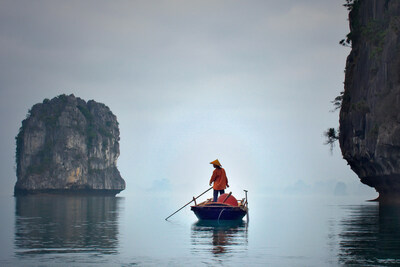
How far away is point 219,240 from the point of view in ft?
65.2

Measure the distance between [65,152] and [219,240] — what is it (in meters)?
136

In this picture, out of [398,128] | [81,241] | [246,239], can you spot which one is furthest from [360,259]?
[398,128]

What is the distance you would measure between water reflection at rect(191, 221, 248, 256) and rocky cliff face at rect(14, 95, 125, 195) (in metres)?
122

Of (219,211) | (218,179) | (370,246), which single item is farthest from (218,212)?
(370,246)

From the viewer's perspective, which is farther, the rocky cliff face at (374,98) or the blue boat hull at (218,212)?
the rocky cliff face at (374,98)

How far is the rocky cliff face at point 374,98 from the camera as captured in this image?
1874 inches

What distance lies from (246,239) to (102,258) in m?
Result: 7.21

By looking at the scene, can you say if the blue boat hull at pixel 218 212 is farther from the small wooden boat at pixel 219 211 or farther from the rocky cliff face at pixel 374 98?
the rocky cliff face at pixel 374 98

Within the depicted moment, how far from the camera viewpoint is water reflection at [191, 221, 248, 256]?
17.1 meters

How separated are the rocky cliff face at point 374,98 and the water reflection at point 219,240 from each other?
1008 inches

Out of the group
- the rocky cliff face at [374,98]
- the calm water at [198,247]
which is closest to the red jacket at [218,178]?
the calm water at [198,247]

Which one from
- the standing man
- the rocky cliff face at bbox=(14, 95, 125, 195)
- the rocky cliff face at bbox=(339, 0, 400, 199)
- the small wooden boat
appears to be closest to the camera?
the small wooden boat

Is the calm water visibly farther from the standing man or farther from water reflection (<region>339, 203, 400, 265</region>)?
the standing man

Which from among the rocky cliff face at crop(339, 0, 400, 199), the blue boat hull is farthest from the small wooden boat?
the rocky cliff face at crop(339, 0, 400, 199)
